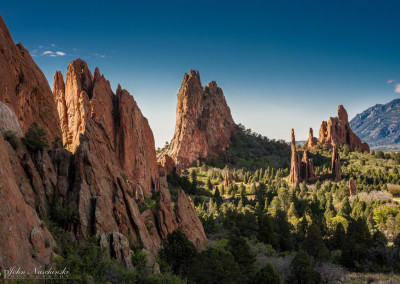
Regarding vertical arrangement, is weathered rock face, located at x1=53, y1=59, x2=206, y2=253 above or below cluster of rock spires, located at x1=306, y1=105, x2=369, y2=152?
below

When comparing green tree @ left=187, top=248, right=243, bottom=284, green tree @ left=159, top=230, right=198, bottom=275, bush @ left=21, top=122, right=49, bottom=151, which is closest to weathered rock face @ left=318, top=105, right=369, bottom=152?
green tree @ left=159, top=230, right=198, bottom=275

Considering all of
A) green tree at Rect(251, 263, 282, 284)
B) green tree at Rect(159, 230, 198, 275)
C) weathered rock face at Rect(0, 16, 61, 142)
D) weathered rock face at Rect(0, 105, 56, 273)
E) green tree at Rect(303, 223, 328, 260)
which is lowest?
green tree at Rect(303, 223, 328, 260)

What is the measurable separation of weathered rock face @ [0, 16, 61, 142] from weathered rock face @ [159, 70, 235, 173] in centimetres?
9645

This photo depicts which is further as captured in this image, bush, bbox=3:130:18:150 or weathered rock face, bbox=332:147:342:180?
weathered rock face, bbox=332:147:342:180

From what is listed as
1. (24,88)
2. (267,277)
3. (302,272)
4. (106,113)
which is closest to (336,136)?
(106,113)

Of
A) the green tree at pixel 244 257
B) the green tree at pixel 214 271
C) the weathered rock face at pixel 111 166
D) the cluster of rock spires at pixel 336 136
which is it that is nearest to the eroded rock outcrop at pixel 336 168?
the cluster of rock spires at pixel 336 136

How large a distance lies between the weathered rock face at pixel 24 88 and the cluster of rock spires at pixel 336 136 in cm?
14033

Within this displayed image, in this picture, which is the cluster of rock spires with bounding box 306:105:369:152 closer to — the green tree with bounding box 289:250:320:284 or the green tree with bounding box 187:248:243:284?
the green tree with bounding box 289:250:320:284

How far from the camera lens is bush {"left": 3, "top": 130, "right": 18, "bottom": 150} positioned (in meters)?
17.8

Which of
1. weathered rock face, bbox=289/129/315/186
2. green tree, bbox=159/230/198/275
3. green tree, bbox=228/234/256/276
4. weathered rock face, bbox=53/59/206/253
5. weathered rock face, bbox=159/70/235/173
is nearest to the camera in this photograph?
weathered rock face, bbox=53/59/206/253

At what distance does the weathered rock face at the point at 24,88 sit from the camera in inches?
947

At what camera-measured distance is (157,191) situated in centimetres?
5609

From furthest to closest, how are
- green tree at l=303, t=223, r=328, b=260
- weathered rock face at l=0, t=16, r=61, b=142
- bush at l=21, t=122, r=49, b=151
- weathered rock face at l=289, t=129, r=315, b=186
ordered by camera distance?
weathered rock face at l=289, t=129, r=315, b=186 < green tree at l=303, t=223, r=328, b=260 < weathered rock face at l=0, t=16, r=61, b=142 < bush at l=21, t=122, r=49, b=151

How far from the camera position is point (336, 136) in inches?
5723
